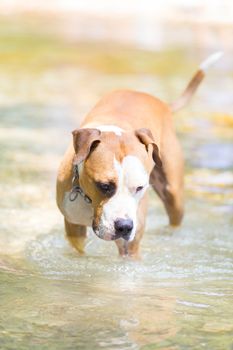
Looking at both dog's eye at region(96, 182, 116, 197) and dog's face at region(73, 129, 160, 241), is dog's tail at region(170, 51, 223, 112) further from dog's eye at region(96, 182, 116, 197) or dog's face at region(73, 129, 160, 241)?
dog's eye at region(96, 182, 116, 197)

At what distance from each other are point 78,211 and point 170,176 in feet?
4.04

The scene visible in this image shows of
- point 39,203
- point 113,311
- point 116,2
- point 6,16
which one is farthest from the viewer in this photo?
point 116,2

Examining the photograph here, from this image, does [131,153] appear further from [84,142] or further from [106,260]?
[106,260]

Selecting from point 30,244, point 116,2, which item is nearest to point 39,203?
point 30,244

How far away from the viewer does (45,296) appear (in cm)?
567

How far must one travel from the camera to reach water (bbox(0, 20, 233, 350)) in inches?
195

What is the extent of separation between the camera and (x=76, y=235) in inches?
273

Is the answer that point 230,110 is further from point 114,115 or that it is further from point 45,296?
point 45,296

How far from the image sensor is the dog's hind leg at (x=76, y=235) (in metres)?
6.86

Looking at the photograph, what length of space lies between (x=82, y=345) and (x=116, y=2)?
28.9 meters

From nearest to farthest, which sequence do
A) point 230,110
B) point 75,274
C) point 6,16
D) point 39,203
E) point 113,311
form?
point 113,311 < point 75,274 < point 39,203 < point 230,110 < point 6,16

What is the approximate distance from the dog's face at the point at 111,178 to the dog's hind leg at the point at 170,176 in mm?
1242

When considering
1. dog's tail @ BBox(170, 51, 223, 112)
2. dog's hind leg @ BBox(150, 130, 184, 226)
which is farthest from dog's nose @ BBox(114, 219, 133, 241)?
dog's tail @ BBox(170, 51, 223, 112)

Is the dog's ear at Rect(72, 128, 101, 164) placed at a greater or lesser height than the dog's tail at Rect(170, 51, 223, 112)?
greater
